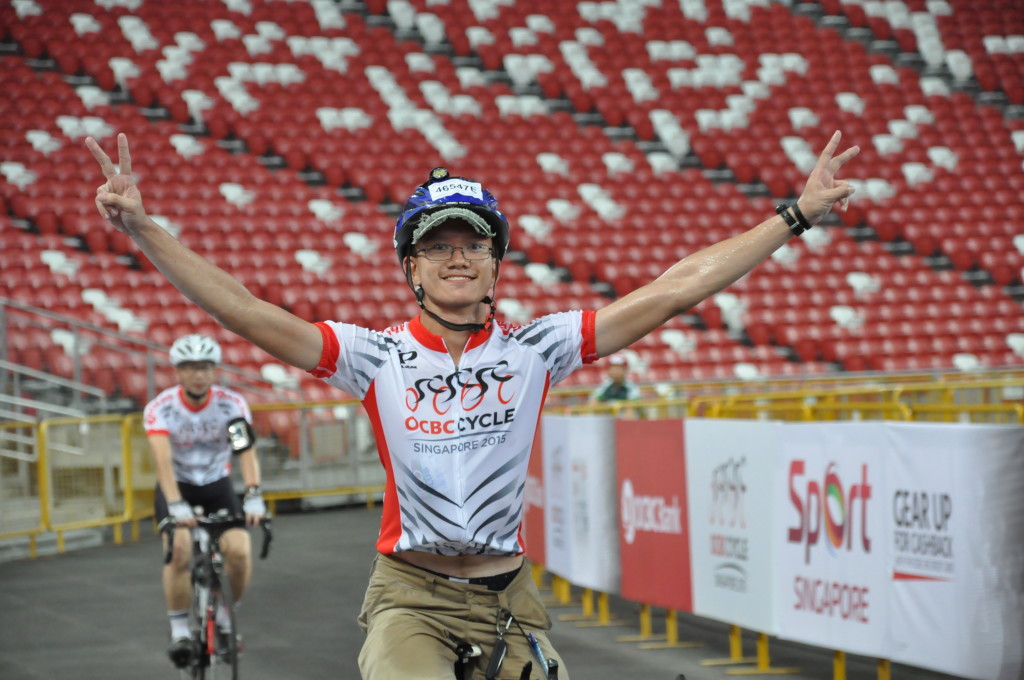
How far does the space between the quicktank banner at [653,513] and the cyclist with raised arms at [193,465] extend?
118 inches

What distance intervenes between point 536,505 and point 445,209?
986 cm

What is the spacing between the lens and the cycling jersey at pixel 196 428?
376 inches

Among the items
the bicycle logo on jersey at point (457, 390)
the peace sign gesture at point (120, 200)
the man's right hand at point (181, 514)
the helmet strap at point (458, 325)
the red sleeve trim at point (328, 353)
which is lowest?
the man's right hand at point (181, 514)

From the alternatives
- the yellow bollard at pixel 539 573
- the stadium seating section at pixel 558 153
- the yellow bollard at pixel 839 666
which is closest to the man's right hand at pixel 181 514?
the yellow bollard at pixel 839 666

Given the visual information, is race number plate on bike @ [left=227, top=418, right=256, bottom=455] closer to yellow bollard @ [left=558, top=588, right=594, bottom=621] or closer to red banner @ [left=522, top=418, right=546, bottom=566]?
yellow bollard @ [left=558, top=588, right=594, bottom=621]

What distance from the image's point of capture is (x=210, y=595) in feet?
28.7

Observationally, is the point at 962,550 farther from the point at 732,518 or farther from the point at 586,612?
the point at 586,612

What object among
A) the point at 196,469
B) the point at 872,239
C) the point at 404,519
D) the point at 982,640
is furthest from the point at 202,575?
the point at 872,239

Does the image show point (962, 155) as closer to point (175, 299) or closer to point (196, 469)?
point (175, 299)

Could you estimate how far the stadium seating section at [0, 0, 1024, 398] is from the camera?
25.6 meters

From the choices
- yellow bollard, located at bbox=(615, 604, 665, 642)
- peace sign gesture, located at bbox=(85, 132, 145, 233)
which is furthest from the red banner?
peace sign gesture, located at bbox=(85, 132, 145, 233)

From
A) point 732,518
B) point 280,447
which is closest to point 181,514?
point 732,518

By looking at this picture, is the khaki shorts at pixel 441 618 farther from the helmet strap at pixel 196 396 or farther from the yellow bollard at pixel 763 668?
the helmet strap at pixel 196 396

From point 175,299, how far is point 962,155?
18232 mm
